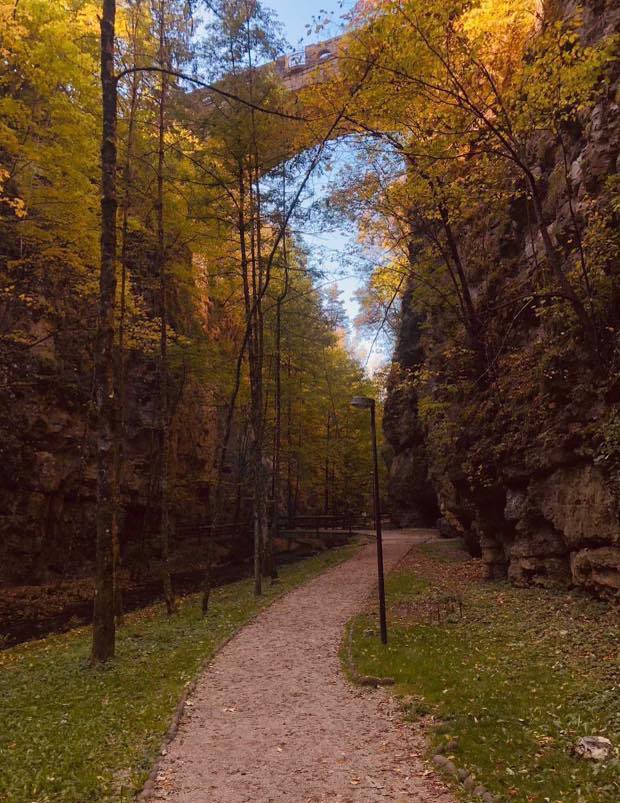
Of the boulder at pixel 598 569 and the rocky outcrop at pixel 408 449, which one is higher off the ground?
the rocky outcrop at pixel 408 449

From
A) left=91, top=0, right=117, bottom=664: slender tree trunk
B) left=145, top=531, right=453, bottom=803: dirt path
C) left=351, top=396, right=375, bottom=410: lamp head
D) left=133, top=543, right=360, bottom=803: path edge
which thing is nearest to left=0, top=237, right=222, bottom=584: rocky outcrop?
left=91, top=0, right=117, bottom=664: slender tree trunk

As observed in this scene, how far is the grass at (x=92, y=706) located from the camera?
16.0 ft

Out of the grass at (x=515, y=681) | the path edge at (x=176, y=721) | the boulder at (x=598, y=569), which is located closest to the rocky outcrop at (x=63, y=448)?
the path edge at (x=176, y=721)

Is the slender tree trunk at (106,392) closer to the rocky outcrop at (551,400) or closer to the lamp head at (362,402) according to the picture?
the lamp head at (362,402)

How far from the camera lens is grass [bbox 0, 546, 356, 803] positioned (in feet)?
16.0

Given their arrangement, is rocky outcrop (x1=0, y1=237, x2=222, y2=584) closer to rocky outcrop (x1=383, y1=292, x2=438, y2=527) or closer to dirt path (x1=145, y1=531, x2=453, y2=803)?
dirt path (x1=145, y1=531, x2=453, y2=803)

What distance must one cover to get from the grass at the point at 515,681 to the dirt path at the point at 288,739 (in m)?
0.47

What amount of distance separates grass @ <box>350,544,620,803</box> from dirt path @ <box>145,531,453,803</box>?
474 millimetres

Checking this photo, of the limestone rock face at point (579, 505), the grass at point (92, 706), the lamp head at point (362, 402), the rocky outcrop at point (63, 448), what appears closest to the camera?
the grass at point (92, 706)

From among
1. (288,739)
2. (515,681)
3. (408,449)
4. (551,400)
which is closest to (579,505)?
(551,400)

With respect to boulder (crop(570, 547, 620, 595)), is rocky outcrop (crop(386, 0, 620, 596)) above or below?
above

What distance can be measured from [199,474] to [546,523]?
21.3m

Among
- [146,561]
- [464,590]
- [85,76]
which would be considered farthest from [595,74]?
[146,561]

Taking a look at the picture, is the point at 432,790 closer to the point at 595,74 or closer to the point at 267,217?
the point at 595,74
